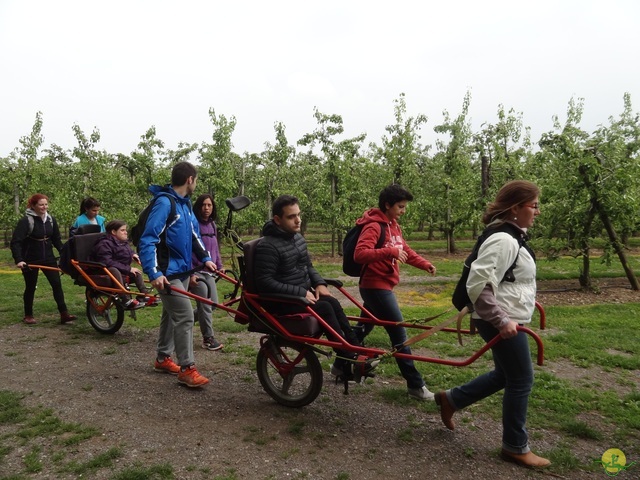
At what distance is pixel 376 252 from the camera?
426cm

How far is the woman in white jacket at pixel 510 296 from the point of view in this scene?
3.03m

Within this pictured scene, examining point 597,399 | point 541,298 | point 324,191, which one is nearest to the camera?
point 597,399

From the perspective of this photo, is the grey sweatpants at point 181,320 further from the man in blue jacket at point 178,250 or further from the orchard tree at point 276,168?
the orchard tree at point 276,168

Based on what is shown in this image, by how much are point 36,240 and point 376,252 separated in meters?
6.02

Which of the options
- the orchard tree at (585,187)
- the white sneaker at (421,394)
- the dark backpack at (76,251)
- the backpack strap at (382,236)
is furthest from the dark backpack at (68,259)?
the orchard tree at (585,187)

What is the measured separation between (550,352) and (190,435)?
4.55m

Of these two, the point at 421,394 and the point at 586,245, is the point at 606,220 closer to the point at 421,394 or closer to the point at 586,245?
the point at 586,245

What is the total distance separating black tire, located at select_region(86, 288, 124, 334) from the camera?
6.99 meters

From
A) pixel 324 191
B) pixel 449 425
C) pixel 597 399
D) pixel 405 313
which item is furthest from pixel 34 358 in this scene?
pixel 324 191

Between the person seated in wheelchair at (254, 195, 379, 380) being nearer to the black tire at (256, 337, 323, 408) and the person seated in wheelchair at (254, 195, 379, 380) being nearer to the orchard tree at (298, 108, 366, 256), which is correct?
the black tire at (256, 337, 323, 408)

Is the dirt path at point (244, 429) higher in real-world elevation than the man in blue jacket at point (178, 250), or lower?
lower

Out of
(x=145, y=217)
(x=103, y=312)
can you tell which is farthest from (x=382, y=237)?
(x=103, y=312)

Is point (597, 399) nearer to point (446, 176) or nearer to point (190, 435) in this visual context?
point (190, 435)

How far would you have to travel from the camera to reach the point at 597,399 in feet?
15.1
